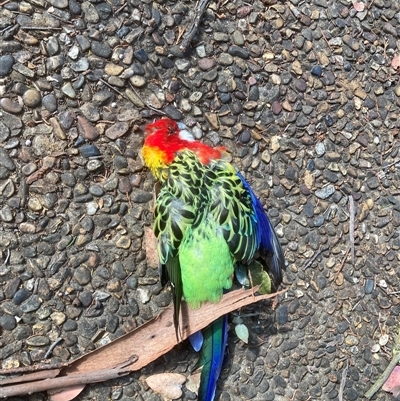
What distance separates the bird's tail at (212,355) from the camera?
7.91 feet

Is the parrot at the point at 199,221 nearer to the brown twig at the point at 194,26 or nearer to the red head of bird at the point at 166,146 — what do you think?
the red head of bird at the point at 166,146

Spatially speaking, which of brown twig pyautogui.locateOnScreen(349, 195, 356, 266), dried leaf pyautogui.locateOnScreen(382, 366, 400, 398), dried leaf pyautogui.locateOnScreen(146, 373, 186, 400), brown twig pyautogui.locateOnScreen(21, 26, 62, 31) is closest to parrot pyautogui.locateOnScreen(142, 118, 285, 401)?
dried leaf pyautogui.locateOnScreen(146, 373, 186, 400)

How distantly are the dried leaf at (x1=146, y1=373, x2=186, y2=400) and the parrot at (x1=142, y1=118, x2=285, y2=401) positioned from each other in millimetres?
123

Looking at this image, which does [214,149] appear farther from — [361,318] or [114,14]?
[361,318]

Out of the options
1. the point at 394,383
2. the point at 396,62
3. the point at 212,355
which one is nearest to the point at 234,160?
the point at 212,355

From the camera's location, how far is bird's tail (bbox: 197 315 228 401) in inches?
94.9

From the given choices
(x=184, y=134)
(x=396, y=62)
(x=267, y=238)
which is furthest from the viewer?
(x=396, y=62)

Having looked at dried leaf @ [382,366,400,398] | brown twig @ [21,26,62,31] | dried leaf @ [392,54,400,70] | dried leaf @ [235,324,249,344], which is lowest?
dried leaf @ [382,366,400,398]

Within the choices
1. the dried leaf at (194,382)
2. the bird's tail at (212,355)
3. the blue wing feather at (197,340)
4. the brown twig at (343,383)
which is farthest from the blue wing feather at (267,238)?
the brown twig at (343,383)

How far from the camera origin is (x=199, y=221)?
2.26 metres

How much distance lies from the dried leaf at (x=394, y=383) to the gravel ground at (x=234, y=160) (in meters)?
0.05

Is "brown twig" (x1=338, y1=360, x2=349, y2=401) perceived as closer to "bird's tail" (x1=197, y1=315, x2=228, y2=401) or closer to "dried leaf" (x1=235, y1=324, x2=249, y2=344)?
"dried leaf" (x1=235, y1=324, x2=249, y2=344)

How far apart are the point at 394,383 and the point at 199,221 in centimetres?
154

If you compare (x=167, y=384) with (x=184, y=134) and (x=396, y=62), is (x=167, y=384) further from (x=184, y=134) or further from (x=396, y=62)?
(x=396, y=62)
